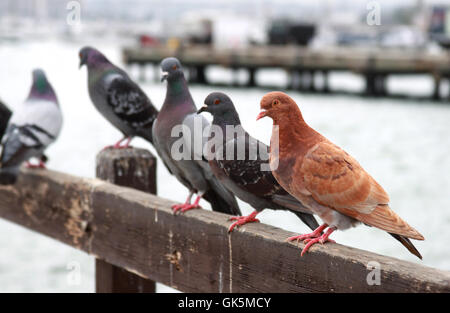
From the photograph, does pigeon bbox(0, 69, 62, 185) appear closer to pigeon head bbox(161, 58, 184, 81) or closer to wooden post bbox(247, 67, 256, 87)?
pigeon head bbox(161, 58, 184, 81)

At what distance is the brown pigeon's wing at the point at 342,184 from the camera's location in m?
2.08

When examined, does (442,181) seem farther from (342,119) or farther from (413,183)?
(342,119)

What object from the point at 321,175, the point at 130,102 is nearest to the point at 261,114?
the point at 321,175

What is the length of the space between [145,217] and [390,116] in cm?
3151

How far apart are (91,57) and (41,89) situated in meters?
0.64

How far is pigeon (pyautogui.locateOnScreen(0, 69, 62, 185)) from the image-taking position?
12.3 ft

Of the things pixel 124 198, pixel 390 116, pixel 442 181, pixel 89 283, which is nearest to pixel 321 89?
pixel 390 116

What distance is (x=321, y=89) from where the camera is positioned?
1671 inches

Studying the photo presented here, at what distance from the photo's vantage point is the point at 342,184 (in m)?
2.11

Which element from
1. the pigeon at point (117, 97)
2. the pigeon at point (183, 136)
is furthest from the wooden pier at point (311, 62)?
the pigeon at point (183, 136)

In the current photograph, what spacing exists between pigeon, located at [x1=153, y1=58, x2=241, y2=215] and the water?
0.46m

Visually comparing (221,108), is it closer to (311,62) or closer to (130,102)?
(130,102)

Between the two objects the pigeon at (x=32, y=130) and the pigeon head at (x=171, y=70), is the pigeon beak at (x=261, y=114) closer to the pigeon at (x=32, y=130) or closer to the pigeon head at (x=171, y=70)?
the pigeon head at (x=171, y=70)

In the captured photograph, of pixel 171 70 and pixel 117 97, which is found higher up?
pixel 171 70
